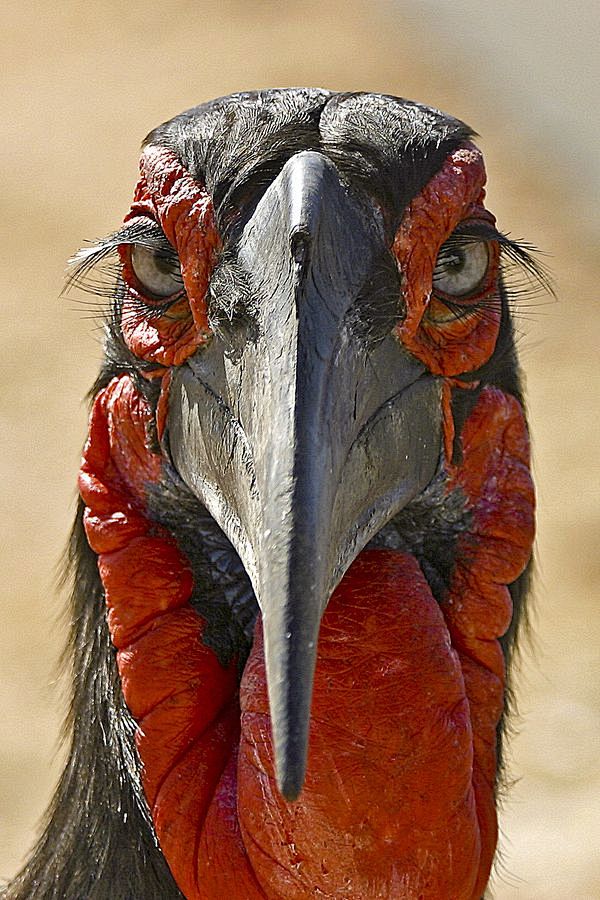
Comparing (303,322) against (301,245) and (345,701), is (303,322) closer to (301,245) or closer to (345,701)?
(301,245)

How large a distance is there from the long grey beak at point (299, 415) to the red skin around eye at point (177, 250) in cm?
4

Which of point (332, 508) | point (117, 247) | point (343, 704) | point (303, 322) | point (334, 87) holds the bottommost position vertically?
point (343, 704)

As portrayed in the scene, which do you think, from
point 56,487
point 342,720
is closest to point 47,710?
point 56,487

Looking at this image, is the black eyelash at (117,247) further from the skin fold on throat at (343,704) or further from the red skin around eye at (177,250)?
the skin fold on throat at (343,704)

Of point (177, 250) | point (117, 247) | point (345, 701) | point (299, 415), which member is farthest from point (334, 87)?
point (299, 415)

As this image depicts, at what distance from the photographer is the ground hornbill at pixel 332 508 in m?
1.88

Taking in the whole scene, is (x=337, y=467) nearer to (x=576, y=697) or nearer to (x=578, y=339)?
(x=576, y=697)

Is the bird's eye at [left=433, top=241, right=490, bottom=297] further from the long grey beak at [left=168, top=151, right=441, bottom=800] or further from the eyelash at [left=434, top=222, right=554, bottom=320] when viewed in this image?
the long grey beak at [left=168, top=151, right=441, bottom=800]

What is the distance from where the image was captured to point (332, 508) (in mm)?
1710

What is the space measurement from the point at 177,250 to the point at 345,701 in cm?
68

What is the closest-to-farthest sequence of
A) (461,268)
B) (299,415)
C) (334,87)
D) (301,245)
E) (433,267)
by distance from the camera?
(299,415) → (301,245) → (433,267) → (461,268) → (334,87)

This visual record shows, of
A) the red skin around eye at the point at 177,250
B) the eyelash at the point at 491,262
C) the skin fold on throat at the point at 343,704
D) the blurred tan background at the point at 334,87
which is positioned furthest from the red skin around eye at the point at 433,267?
the blurred tan background at the point at 334,87

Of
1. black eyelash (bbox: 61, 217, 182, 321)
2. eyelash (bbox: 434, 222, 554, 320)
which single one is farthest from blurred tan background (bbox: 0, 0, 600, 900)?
black eyelash (bbox: 61, 217, 182, 321)

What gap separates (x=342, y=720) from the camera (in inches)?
80.8
